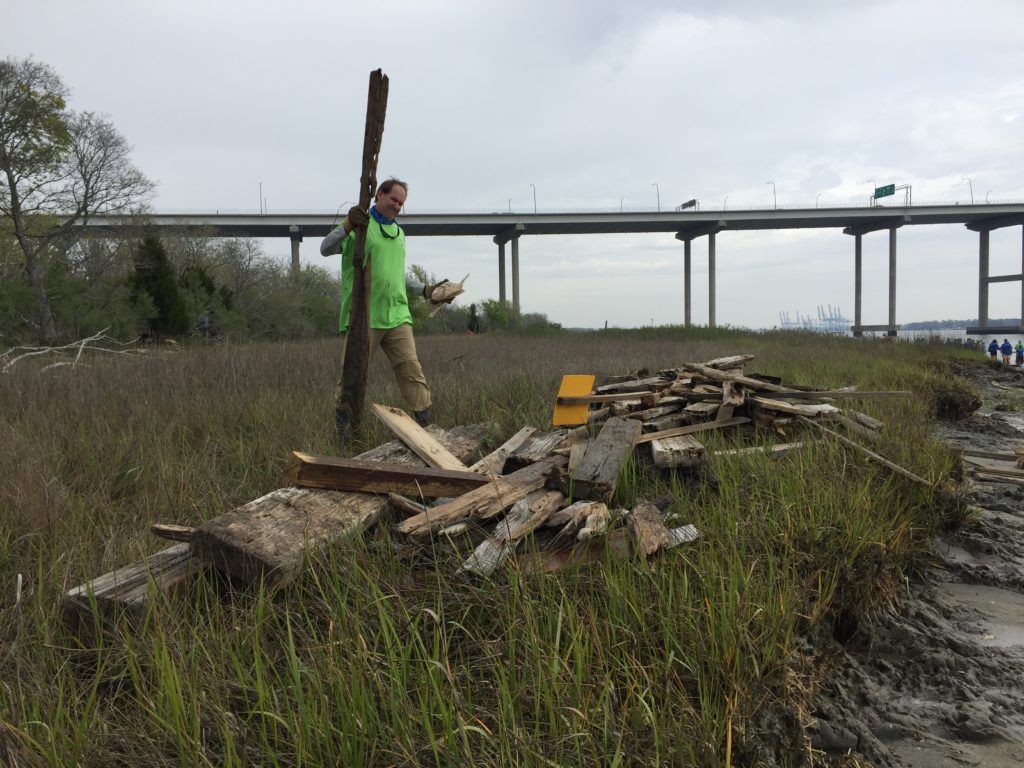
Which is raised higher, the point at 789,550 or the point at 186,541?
the point at 186,541

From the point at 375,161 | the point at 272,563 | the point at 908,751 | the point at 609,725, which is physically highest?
the point at 375,161

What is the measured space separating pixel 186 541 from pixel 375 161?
3.14 m

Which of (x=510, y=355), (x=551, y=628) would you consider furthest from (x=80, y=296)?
(x=551, y=628)

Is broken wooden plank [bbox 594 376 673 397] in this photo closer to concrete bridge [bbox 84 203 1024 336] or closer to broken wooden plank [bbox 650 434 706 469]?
broken wooden plank [bbox 650 434 706 469]

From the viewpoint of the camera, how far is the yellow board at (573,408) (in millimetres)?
5031

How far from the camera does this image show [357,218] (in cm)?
452

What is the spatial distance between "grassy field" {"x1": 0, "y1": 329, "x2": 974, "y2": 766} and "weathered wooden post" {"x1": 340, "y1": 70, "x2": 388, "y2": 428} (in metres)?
0.93

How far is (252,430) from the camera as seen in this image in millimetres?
4977

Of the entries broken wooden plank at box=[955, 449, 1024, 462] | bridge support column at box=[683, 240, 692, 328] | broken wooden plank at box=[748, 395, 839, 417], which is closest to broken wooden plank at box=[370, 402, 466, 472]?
broken wooden plank at box=[748, 395, 839, 417]

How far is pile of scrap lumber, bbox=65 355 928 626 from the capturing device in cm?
228

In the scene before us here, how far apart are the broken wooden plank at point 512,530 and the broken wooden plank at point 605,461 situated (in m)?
0.14

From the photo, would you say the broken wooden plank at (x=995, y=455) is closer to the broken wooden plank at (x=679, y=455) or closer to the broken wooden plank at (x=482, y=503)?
the broken wooden plank at (x=679, y=455)

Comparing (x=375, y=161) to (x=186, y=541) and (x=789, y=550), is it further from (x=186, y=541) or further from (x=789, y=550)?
(x=789, y=550)

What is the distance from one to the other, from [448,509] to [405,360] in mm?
2876
